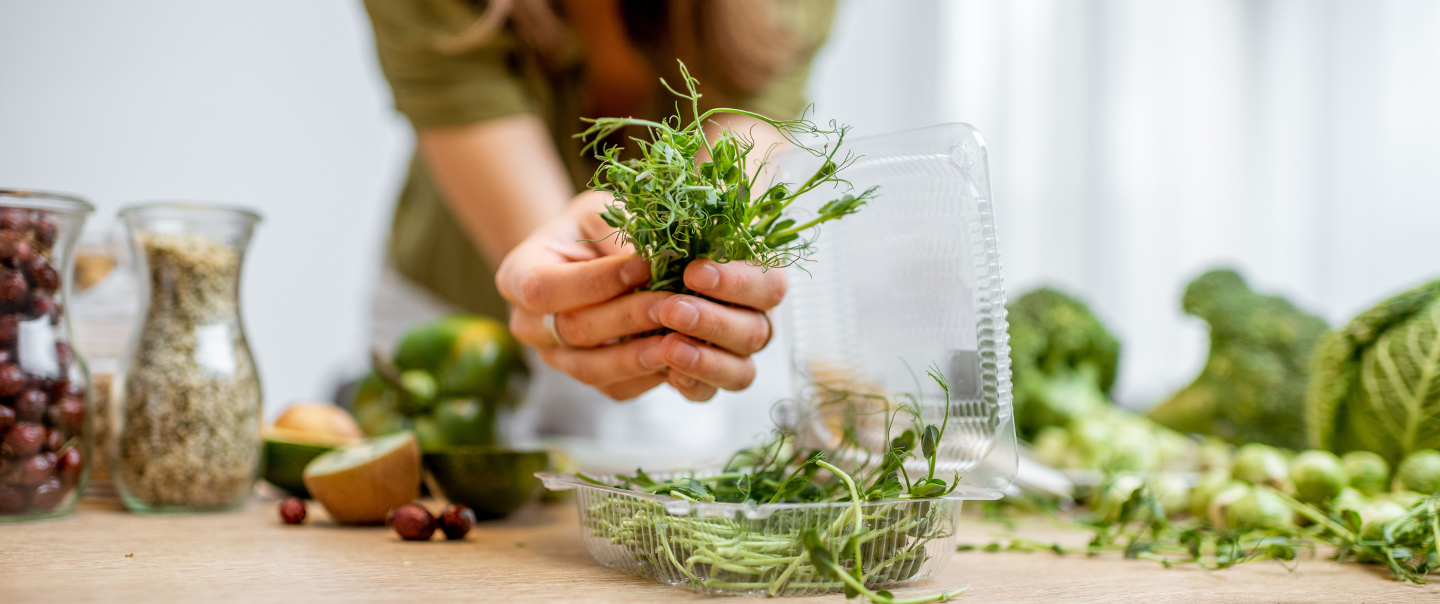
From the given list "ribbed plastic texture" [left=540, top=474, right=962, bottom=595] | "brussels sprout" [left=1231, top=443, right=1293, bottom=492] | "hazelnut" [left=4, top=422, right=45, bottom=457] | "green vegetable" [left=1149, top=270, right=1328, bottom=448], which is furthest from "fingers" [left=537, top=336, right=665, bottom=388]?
"green vegetable" [left=1149, top=270, right=1328, bottom=448]

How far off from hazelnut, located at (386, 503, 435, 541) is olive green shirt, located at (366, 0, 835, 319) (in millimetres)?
645

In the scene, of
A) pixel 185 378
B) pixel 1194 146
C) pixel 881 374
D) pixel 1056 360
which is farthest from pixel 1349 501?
pixel 1194 146

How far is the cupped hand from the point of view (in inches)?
23.1

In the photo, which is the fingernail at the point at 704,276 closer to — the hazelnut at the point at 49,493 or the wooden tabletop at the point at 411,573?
the wooden tabletop at the point at 411,573

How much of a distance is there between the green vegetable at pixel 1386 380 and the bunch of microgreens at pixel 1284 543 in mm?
191

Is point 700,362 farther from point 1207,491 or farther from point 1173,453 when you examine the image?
point 1173,453

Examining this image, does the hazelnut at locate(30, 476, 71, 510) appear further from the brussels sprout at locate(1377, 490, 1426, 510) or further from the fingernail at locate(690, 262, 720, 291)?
the brussels sprout at locate(1377, 490, 1426, 510)

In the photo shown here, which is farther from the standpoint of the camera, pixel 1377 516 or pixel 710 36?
pixel 710 36

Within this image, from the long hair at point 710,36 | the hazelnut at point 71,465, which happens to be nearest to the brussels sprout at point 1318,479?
the long hair at point 710,36

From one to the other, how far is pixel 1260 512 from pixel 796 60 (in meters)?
0.92

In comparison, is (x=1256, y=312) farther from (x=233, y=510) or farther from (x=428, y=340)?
(x=233, y=510)

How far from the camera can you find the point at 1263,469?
3.04ft

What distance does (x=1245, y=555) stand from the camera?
0.72 metres

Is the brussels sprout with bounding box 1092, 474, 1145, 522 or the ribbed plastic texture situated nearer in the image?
the ribbed plastic texture
